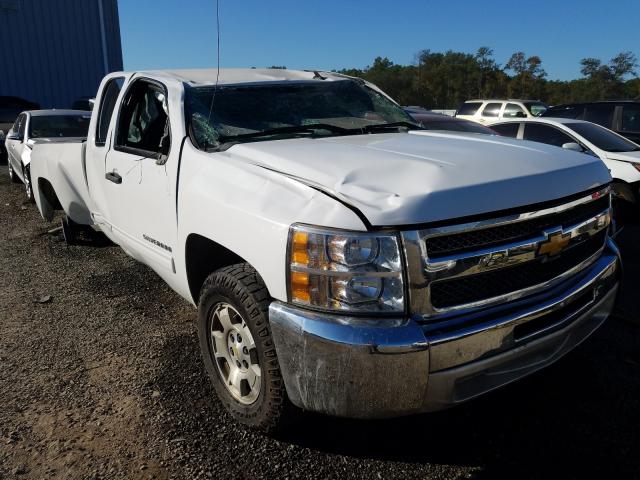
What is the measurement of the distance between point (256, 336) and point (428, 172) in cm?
102

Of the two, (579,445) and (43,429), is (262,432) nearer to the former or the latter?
(43,429)

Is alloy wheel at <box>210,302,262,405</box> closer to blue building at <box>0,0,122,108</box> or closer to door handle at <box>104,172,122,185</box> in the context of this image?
door handle at <box>104,172,122,185</box>

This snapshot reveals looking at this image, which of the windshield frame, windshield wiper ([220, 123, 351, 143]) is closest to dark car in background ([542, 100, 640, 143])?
the windshield frame

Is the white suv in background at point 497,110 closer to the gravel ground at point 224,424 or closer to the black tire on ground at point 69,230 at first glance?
the black tire on ground at point 69,230

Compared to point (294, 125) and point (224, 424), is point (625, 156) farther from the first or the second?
point (224, 424)

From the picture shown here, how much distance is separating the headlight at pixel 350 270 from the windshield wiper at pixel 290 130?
1124 millimetres

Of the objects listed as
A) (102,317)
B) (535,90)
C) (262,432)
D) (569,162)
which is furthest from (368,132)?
(535,90)

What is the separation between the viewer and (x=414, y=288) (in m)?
1.98

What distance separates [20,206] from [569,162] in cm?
876

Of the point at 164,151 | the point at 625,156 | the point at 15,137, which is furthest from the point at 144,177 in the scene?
the point at 15,137

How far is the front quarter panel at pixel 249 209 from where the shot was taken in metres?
2.09

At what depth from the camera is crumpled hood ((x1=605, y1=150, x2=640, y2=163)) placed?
717 cm

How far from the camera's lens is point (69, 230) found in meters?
5.93

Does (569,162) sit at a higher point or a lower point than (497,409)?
higher
